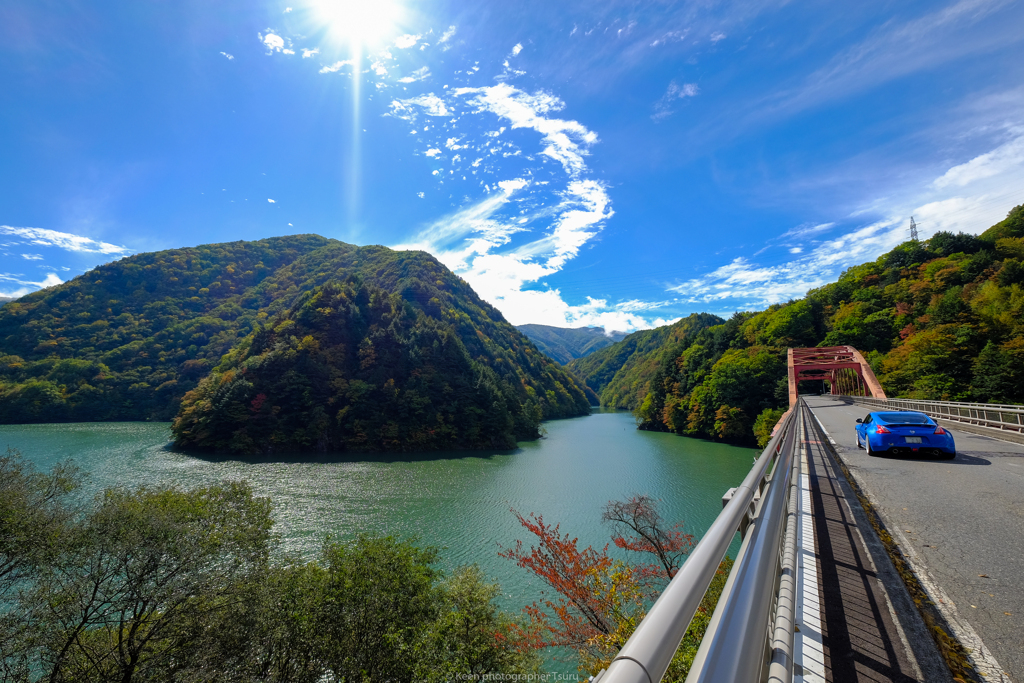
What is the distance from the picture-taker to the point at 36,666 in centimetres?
1055

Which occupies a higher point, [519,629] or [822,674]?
[822,674]

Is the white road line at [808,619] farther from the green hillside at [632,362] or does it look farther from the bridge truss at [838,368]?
the green hillside at [632,362]

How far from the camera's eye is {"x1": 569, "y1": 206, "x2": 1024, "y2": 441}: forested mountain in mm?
26031

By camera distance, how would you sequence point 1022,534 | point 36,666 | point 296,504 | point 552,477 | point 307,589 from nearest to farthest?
point 1022,534 → point 36,666 → point 307,589 → point 296,504 → point 552,477

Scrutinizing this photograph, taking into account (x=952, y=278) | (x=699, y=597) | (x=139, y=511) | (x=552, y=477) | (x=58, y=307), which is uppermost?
(x=58, y=307)

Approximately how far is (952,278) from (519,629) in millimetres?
55987

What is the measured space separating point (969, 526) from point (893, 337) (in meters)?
58.1

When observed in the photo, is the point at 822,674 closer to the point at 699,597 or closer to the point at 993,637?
the point at 993,637

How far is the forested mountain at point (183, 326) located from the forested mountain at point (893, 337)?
25.4m

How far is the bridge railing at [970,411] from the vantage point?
37.2 ft

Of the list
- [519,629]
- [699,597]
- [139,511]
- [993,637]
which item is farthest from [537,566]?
[699,597]

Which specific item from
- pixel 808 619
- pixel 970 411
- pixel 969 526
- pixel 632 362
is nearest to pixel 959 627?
pixel 808 619

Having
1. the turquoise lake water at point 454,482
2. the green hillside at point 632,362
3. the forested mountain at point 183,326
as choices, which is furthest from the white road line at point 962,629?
the green hillside at point 632,362

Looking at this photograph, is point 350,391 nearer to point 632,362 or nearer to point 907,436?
point 907,436
